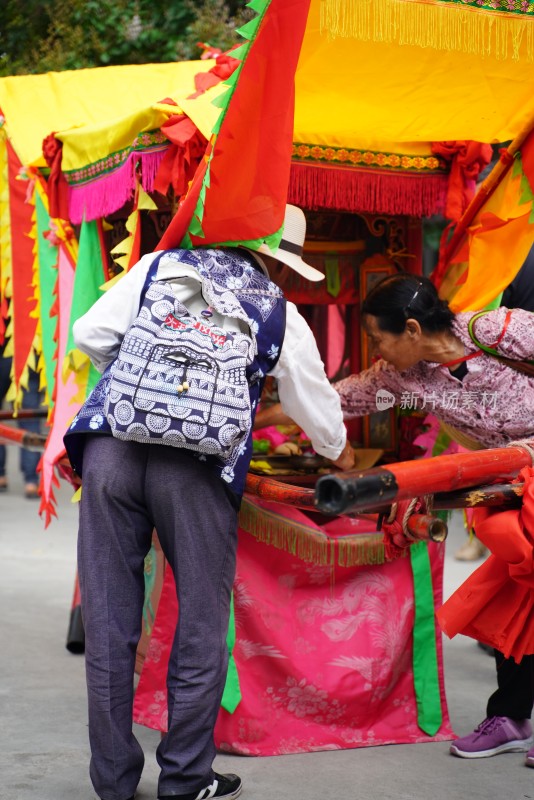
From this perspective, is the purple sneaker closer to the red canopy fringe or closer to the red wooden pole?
the red wooden pole

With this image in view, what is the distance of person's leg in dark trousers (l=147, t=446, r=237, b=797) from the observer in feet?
8.13

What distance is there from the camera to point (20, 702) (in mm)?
3539

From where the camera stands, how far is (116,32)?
721 cm

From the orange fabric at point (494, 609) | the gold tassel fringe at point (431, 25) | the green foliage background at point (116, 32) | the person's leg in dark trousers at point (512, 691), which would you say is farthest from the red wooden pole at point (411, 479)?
the green foliage background at point (116, 32)

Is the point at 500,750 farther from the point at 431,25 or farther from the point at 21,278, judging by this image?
the point at 21,278

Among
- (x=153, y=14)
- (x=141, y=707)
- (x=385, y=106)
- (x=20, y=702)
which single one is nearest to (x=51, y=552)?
(x=20, y=702)

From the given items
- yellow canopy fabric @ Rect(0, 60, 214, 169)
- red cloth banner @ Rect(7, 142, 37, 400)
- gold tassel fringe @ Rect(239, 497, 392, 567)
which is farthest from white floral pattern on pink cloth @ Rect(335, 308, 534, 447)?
red cloth banner @ Rect(7, 142, 37, 400)

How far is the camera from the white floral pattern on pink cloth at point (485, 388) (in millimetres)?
2979

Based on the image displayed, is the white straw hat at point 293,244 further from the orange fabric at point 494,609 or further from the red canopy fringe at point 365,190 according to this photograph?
the orange fabric at point 494,609

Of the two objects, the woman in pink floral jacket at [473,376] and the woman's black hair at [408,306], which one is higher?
the woman's black hair at [408,306]

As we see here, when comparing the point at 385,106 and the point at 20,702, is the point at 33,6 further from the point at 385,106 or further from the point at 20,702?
the point at 20,702

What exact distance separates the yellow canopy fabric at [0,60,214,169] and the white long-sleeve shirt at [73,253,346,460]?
1.62 meters

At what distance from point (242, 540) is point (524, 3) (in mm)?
1606

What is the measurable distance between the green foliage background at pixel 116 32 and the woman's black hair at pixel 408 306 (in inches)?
165
